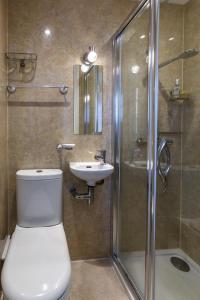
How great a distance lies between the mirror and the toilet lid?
3.09 ft

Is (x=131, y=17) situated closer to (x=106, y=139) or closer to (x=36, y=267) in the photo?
(x=106, y=139)

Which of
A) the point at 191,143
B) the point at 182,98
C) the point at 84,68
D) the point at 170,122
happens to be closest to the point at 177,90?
the point at 182,98

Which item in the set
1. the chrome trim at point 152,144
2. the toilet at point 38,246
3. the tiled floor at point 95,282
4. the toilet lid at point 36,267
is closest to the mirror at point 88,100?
the toilet at point 38,246

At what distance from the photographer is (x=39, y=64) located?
2037 mm

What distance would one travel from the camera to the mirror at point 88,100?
212cm

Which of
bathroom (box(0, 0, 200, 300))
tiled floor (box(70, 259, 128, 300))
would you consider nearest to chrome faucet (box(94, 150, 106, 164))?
bathroom (box(0, 0, 200, 300))

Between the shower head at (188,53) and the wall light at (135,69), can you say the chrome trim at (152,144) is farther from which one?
the shower head at (188,53)

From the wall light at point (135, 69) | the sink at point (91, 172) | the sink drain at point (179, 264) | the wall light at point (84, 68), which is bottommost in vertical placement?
the sink drain at point (179, 264)

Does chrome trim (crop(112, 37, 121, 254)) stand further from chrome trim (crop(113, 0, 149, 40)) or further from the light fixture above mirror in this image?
the light fixture above mirror

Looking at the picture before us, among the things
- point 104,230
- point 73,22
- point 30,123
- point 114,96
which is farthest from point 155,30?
point 104,230

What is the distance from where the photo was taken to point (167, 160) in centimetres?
174

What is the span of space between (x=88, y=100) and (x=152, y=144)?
2.99 feet

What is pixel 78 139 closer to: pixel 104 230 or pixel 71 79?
pixel 71 79

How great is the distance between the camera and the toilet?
1.13 metres
